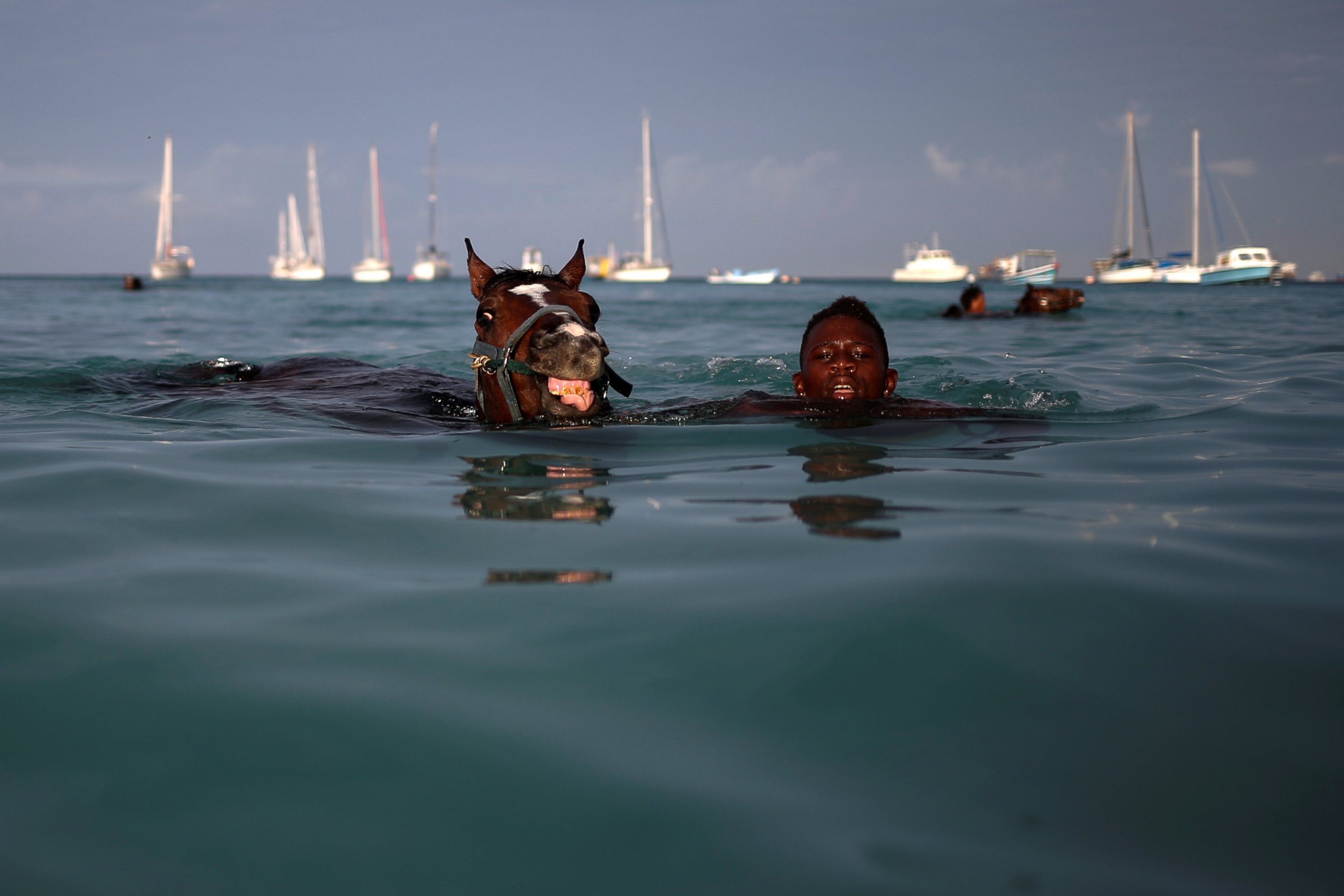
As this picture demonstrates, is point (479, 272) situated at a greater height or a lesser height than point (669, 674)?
greater

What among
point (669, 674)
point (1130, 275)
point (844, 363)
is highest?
point (1130, 275)

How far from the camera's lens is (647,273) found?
7744cm

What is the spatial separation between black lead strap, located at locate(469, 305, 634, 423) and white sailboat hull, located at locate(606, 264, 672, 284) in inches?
2742

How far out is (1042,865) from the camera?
1.31 metres

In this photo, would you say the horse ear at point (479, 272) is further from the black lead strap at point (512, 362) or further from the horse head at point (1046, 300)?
the horse head at point (1046, 300)

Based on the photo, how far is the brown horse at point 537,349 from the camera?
4918 millimetres

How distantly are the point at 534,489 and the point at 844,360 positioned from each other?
320 cm

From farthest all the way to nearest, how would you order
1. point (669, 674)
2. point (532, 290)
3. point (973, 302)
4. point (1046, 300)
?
point (1046, 300) < point (973, 302) < point (532, 290) < point (669, 674)

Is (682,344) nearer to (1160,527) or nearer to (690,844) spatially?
(1160,527)

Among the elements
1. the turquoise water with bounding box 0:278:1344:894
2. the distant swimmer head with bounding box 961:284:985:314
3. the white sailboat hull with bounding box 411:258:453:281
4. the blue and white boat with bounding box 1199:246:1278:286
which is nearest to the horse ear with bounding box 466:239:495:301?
the turquoise water with bounding box 0:278:1344:894

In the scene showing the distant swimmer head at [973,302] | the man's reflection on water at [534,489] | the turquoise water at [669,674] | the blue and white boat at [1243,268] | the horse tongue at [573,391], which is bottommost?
the turquoise water at [669,674]

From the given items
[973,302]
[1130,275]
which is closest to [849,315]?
[973,302]

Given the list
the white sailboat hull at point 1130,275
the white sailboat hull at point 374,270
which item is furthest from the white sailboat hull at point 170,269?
the white sailboat hull at point 1130,275

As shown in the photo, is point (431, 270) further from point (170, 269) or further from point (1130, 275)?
point (1130, 275)
